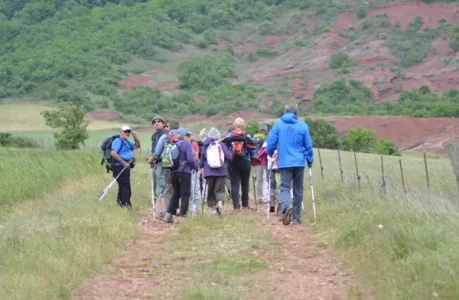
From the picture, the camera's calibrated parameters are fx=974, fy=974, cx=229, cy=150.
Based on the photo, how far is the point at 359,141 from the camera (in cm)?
6950

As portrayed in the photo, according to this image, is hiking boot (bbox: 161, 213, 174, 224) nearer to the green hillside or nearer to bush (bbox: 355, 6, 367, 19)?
the green hillside

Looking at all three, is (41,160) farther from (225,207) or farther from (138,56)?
(138,56)

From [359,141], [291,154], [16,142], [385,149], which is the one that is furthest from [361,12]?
[291,154]

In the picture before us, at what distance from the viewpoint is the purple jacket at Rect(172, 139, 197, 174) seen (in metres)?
16.9

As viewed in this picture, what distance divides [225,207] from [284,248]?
6966mm

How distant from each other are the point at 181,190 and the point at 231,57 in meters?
127

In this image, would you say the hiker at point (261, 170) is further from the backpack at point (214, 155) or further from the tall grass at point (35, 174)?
the tall grass at point (35, 174)

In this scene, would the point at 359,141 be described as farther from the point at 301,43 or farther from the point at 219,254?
the point at 301,43

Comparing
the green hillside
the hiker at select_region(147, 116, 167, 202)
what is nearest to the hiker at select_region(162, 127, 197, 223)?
the hiker at select_region(147, 116, 167, 202)

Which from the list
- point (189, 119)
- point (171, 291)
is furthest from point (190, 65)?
point (171, 291)

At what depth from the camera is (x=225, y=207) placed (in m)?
20.2

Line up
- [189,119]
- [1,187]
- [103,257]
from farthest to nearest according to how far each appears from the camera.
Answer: [189,119]
[1,187]
[103,257]

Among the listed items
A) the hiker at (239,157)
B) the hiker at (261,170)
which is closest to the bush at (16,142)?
the hiker at (261,170)

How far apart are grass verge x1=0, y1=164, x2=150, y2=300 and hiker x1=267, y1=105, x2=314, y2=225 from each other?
256 centimetres
